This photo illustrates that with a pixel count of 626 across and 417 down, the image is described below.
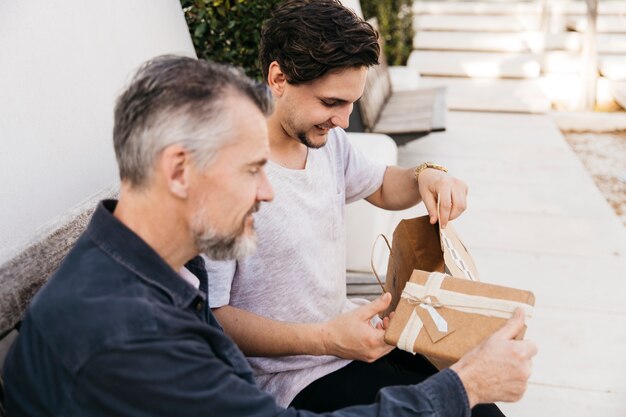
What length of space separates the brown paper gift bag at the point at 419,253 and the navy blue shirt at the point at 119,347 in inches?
25.1

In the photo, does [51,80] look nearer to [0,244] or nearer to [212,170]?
[0,244]

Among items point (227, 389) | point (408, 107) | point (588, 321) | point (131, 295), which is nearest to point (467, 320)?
point (227, 389)

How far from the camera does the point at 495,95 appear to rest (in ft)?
23.9

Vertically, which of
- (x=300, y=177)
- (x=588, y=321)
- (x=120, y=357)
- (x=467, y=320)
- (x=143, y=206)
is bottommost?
(x=588, y=321)

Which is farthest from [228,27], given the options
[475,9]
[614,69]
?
[475,9]

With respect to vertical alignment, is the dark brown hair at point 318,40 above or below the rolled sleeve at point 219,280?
above

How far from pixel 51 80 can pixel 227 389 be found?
1174 mm

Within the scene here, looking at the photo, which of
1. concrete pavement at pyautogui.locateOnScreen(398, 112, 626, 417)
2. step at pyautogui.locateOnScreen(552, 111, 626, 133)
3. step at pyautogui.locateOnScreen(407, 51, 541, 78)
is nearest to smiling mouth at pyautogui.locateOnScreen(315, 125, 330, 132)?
concrete pavement at pyautogui.locateOnScreen(398, 112, 626, 417)

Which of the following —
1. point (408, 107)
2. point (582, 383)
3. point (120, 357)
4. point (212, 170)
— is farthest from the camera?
point (408, 107)

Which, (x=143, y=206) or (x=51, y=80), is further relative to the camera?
(x=51, y=80)

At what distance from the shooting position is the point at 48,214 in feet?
6.01

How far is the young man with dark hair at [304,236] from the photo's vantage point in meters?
1.78

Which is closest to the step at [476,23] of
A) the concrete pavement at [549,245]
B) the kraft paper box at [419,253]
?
the concrete pavement at [549,245]

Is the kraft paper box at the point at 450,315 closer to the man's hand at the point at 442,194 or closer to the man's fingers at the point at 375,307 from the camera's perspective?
the man's fingers at the point at 375,307
